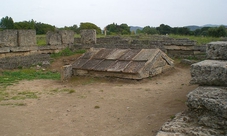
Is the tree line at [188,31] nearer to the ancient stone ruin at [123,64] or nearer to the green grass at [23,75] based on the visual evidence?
the ancient stone ruin at [123,64]

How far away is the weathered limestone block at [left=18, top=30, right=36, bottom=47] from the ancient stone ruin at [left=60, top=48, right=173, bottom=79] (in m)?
5.49

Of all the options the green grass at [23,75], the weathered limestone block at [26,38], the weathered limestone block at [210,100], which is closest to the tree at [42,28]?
the weathered limestone block at [26,38]

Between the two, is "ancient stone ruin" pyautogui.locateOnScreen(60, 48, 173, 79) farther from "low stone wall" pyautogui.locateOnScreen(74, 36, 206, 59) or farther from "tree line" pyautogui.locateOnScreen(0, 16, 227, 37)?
"tree line" pyautogui.locateOnScreen(0, 16, 227, 37)

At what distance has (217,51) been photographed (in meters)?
5.25

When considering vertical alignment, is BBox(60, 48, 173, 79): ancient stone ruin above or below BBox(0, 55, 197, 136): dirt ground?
above

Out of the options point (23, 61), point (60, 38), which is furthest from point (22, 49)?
Result: point (60, 38)

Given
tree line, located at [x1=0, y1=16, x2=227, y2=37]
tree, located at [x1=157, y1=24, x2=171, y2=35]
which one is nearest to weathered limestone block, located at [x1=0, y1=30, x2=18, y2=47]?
tree line, located at [x1=0, y1=16, x2=227, y2=37]

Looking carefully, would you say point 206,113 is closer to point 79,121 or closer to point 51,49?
point 79,121

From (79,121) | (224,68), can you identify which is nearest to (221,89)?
(224,68)

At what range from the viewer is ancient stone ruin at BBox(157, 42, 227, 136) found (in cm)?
401

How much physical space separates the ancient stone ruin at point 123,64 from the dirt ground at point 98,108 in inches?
14.2

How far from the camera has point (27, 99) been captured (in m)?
8.34

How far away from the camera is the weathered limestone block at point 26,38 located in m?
15.5

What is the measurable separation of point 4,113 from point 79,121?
90.2 inches
